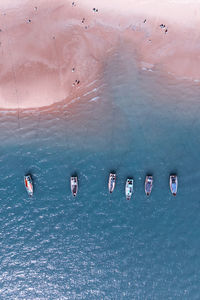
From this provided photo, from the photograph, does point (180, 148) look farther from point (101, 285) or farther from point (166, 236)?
point (101, 285)

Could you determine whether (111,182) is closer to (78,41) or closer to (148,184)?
(148,184)

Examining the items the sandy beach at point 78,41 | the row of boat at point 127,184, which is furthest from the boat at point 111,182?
the sandy beach at point 78,41

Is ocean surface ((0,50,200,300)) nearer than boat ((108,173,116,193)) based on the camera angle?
Yes

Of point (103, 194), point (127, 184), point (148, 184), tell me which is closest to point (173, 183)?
point (148, 184)

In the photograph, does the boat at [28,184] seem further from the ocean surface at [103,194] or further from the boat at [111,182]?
the boat at [111,182]

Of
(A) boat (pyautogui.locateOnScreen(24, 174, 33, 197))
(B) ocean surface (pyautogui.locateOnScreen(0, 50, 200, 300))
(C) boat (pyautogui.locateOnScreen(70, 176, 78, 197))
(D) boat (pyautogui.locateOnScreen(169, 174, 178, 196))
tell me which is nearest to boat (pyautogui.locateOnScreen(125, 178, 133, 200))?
(B) ocean surface (pyautogui.locateOnScreen(0, 50, 200, 300))

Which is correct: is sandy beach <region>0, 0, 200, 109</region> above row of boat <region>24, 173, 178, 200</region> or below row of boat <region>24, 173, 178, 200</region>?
above

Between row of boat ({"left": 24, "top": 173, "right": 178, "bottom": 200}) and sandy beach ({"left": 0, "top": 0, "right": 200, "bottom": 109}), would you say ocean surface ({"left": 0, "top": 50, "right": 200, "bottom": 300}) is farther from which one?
sandy beach ({"left": 0, "top": 0, "right": 200, "bottom": 109})

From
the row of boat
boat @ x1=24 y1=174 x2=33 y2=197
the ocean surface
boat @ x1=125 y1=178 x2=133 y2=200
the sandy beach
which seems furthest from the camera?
the sandy beach

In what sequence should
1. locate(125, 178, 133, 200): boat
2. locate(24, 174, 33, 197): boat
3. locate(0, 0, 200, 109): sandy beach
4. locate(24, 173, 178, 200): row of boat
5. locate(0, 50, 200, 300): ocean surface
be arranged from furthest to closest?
locate(0, 0, 200, 109): sandy beach
locate(24, 174, 33, 197): boat
locate(125, 178, 133, 200): boat
locate(24, 173, 178, 200): row of boat
locate(0, 50, 200, 300): ocean surface
